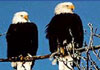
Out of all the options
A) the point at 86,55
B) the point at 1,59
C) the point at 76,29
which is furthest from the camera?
the point at 76,29

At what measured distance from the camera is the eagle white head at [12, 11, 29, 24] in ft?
26.6

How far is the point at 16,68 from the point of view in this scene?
712cm

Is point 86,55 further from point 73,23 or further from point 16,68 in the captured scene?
point 16,68

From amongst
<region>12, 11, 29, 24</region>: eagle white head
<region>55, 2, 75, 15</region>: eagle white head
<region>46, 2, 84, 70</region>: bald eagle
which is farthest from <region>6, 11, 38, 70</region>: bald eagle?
<region>46, 2, 84, 70</region>: bald eagle

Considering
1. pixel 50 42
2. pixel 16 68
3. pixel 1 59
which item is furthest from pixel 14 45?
pixel 1 59

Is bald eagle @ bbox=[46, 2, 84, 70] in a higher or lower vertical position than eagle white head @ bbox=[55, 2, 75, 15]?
lower

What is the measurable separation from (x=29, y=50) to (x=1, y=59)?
326cm

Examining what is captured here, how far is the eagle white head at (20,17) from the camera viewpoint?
809cm

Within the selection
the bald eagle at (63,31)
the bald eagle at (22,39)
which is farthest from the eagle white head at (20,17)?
the bald eagle at (63,31)

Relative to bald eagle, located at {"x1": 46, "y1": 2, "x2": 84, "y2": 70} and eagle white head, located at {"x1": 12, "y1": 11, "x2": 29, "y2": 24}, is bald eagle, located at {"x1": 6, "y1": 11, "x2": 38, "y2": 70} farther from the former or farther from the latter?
bald eagle, located at {"x1": 46, "y1": 2, "x2": 84, "y2": 70}

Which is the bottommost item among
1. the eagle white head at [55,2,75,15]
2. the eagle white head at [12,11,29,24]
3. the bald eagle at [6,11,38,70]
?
the bald eagle at [6,11,38,70]

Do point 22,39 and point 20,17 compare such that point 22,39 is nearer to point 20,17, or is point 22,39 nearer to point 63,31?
point 20,17

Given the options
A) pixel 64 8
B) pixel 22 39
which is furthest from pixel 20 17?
pixel 64 8

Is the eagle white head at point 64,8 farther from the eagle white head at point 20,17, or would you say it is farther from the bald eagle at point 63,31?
the eagle white head at point 20,17
